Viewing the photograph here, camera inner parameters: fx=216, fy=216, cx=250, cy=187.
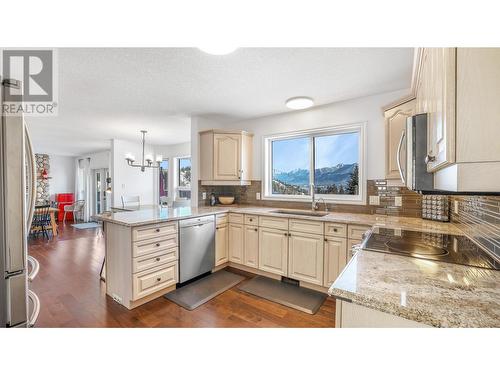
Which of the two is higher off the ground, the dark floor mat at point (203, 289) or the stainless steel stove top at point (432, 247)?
the stainless steel stove top at point (432, 247)

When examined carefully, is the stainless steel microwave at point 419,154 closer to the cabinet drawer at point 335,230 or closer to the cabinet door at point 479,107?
the cabinet door at point 479,107

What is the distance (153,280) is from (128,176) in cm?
428

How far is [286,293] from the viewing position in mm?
2424

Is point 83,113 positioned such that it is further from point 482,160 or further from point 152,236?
point 482,160

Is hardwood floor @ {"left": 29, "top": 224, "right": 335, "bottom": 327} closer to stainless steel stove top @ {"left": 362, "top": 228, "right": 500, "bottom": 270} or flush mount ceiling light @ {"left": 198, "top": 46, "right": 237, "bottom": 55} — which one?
stainless steel stove top @ {"left": 362, "top": 228, "right": 500, "bottom": 270}

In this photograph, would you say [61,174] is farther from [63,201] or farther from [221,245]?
[221,245]

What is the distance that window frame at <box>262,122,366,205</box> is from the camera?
275cm

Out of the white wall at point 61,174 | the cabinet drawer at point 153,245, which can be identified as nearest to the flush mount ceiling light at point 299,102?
the cabinet drawer at point 153,245

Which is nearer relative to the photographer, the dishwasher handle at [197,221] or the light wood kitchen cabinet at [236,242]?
the dishwasher handle at [197,221]

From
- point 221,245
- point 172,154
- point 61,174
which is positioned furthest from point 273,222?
point 61,174

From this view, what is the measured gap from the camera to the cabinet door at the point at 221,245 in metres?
3.00

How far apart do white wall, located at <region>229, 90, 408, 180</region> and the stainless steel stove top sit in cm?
126

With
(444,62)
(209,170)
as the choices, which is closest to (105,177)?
(209,170)

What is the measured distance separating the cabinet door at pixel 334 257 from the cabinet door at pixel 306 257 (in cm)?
6
